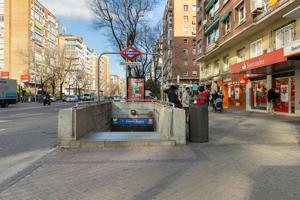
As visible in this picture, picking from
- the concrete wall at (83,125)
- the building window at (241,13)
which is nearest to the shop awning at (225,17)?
the building window at (241,13)

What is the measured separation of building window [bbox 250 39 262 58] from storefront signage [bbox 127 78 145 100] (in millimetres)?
8969

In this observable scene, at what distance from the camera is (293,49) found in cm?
1311

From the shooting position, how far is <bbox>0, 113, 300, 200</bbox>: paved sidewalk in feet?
15.8

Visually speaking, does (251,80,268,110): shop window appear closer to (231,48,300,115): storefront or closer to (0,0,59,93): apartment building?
(231,48,300,115): storefront

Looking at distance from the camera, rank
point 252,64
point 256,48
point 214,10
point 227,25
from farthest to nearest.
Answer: point 214,10
point 227,25
point 256,48
point 252,64

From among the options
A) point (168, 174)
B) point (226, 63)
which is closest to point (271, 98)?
point (226, 63)

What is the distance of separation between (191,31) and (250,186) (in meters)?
74.6

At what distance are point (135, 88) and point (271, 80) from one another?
9.06 meters

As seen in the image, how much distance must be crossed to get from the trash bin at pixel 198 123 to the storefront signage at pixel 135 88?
425 inches

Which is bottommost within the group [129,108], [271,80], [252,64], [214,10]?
[129,108]

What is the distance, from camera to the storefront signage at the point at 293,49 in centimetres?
1270

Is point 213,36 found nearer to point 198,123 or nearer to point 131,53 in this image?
point 131,53

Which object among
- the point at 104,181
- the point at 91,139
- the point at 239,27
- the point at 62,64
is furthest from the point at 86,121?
the point at 62,64

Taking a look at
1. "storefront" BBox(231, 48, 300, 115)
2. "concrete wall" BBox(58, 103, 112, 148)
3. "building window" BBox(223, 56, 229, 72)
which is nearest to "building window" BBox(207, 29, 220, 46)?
"building window" BBox(223, 56, 229, 72)
